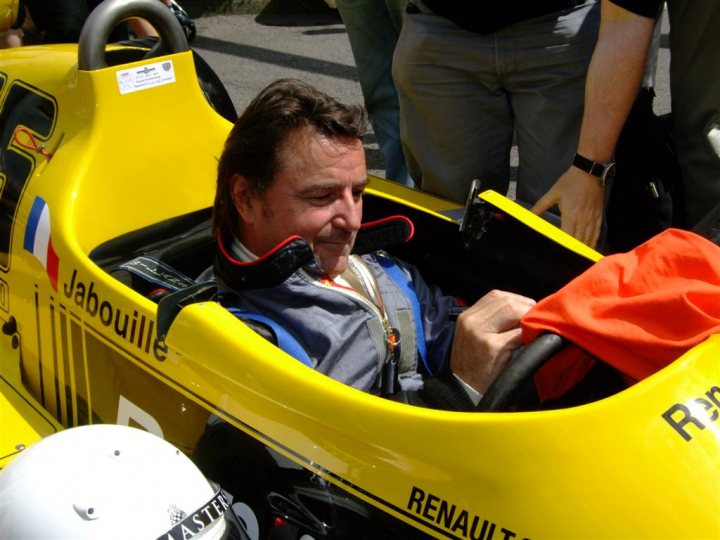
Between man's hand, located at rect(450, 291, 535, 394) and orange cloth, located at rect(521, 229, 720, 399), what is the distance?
0.14 metres

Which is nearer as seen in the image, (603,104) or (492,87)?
(603,104)

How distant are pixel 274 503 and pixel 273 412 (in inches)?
7.4

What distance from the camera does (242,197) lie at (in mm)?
2082

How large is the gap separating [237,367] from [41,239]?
2.76ft

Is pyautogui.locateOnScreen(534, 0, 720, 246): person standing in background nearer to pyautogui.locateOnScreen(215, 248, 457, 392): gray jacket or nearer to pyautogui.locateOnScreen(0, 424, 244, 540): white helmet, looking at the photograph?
pyautogui.locateOnScreen(215, 248, 457, 392): gray jacket

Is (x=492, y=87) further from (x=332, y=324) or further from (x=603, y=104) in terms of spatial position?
(x=332, y=324)

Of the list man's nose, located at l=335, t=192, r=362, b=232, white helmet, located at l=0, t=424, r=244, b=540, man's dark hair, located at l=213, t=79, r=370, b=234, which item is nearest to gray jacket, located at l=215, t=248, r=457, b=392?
man's nose, located at l=335, t=192, r=362, b=232

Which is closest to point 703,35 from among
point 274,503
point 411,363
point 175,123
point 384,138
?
point 411,363

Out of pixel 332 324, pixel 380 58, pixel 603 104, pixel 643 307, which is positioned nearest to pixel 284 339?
pixel 332 324

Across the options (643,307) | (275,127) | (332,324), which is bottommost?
(332,324)

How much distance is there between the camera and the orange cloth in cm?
166

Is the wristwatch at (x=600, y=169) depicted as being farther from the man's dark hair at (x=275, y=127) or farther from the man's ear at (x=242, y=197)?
the man's ear at (x=242, y=197)

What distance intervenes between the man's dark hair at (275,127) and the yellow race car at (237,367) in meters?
0.29

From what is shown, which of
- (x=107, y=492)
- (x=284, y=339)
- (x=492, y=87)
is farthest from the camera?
(x=492, y=87)
